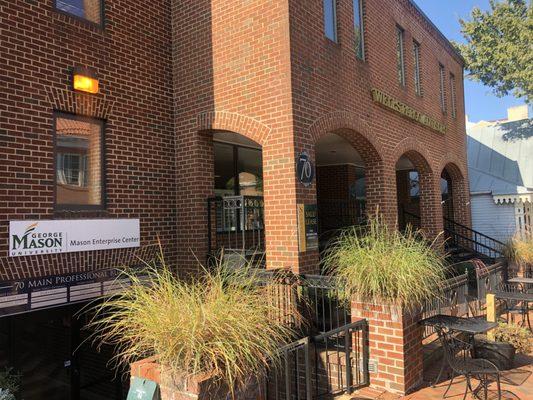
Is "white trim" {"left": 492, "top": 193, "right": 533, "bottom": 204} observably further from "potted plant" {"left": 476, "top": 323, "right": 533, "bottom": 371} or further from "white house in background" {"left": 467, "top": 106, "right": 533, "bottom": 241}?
"potted plant" {"left": 476, "top": 323, "right": 533, "bottom": 371}

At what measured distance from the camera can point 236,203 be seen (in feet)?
24.5

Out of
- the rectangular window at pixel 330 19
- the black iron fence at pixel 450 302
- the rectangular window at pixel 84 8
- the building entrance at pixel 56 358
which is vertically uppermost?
the rectangular window at pixel 330 19

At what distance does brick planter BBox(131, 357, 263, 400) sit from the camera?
3.25m

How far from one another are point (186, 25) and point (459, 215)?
35.6 ft

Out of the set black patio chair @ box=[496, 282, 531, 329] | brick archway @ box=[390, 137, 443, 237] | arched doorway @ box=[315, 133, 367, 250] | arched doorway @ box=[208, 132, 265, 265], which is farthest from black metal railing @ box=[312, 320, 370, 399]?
brick archway @ box=[390, 137, 443, 237]

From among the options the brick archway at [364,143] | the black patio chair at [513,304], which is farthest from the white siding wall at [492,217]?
the brick archway at [364,143]

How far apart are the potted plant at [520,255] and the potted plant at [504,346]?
5.36 meters

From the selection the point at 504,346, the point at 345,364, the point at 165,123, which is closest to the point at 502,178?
the point at 504,346

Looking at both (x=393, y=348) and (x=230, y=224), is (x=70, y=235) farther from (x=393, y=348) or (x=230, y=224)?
(x=393, y=348)

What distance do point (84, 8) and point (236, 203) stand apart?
373cm

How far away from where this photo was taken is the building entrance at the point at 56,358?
6312mm

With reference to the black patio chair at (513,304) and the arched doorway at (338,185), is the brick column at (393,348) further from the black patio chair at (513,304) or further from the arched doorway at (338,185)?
the arched doorway at (338,185)

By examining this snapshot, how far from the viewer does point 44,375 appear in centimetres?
679

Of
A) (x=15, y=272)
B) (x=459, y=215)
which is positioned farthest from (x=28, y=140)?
(x=459, y=215)
